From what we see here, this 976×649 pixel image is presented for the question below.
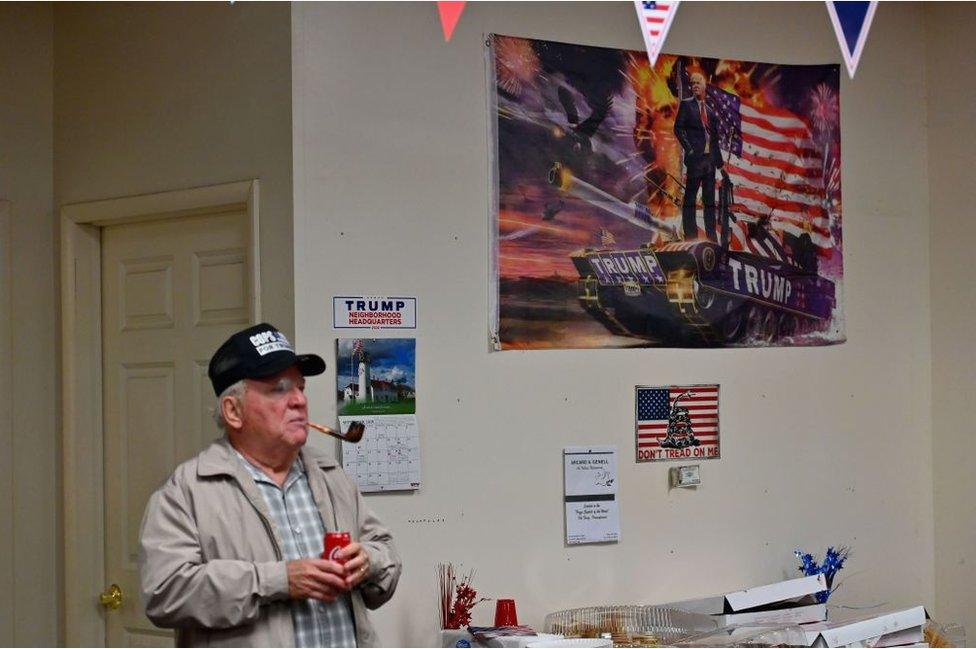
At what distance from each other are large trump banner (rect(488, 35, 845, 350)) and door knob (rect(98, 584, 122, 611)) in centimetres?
150

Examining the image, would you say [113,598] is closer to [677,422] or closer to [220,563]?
[220,563]

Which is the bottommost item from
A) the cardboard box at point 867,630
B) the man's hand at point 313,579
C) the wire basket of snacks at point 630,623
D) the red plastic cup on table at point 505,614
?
the cardboard box at point 867,630

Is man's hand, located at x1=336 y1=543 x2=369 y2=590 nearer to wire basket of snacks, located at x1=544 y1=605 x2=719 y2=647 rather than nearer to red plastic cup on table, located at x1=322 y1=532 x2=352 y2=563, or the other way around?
red plastic cup on table, located at x1=322 y1=532 x2=352 y2=563

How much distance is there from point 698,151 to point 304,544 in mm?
2175

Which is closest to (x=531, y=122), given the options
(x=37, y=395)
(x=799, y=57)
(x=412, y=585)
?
(x=799, y=57)

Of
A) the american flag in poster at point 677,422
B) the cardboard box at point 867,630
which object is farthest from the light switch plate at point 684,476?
the cardboard box at point 867,630

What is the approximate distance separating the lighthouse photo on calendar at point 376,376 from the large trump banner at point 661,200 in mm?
323

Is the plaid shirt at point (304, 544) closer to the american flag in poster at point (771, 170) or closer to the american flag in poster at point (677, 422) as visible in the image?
the american flag in poster at point (677, 422)

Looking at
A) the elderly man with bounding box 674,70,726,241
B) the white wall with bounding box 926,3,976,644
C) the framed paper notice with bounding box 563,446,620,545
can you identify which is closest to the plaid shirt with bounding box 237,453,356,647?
the framed paper notice with bounding box 563,446,620,545

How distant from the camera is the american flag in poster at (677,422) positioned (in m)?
4.17

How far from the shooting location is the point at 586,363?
161 inches

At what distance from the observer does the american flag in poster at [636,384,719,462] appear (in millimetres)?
4172

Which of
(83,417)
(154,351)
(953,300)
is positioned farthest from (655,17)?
(83,417)

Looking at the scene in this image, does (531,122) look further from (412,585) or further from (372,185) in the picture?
(412,585)
